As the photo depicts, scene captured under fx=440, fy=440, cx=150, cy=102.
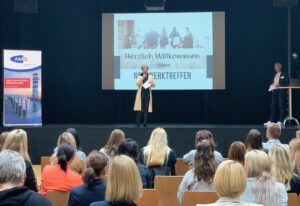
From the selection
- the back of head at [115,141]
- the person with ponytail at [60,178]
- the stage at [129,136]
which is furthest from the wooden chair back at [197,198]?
the stage at [129,136]

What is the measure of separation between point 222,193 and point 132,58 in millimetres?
7435

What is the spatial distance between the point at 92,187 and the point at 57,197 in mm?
604

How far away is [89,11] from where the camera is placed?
387 inches

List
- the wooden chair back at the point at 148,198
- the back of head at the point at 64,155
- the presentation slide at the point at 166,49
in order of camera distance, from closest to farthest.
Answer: the wooden chair back at the point at 148,198 < the back of head at the point at 64,155 < the presentation slide at the point at 166,49

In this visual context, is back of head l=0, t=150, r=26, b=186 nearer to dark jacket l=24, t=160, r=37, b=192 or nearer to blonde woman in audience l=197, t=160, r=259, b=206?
blonde woman in audience l=197, t=160, r=259, b=206

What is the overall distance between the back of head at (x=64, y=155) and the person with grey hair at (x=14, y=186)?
51.4 inches

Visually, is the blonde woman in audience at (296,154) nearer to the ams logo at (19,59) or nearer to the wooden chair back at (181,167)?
the wooden chair back at (181,167)

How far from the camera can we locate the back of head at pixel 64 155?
3173mm

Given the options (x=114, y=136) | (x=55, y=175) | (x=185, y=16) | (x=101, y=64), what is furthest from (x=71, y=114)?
(x=55, y=175)

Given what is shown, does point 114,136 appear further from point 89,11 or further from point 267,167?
point 89,11

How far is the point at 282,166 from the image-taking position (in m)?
2.97

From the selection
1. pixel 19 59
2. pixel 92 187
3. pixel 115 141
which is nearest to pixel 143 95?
pixel 19 59

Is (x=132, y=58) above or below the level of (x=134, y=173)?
above

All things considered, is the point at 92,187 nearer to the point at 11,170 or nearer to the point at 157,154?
the point at 11,170
